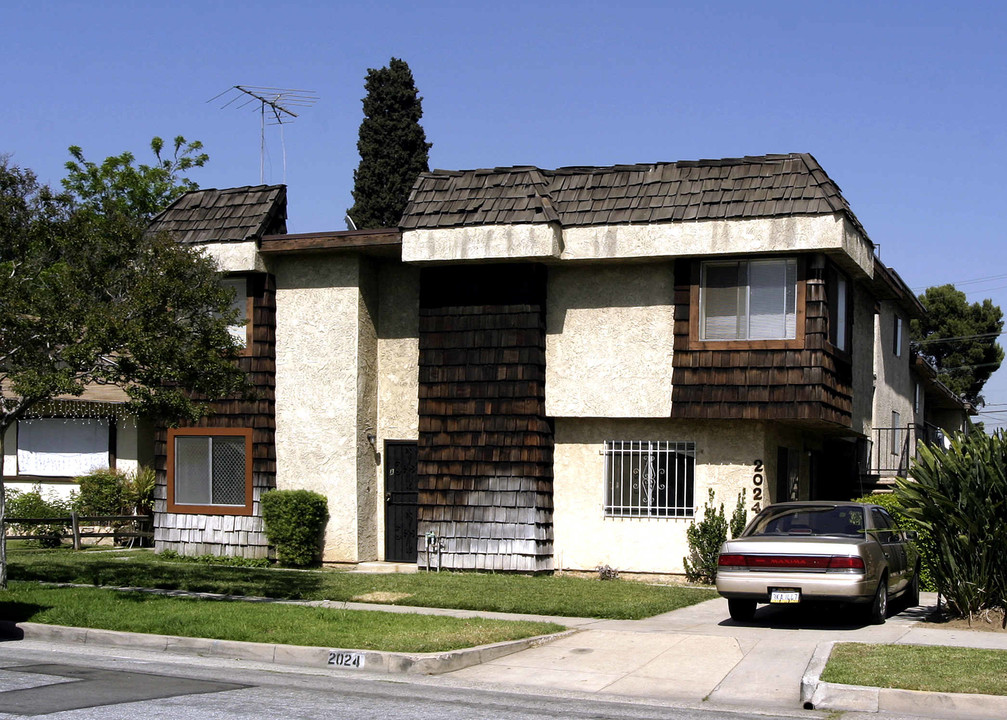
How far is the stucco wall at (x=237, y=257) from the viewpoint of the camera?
20.7 meters

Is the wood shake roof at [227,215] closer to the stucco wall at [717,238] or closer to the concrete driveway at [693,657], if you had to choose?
the stucco wall at [717,238]

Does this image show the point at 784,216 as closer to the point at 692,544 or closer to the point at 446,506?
the point at 692,544

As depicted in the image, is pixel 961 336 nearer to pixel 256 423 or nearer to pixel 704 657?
pixel 256 423

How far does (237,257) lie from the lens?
20.8m

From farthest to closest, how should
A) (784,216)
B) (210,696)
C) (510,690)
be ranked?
→ (784,216) → (510,690) → (210,696)

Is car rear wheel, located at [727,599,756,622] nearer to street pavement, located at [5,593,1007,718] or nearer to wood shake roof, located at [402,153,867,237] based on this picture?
street pavement, located at [5,593,1007,718]

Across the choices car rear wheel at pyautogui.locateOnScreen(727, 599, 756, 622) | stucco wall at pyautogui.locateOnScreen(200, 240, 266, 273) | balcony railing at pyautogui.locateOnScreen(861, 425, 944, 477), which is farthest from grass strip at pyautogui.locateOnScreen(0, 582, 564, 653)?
balcony railing at pyautogui.locateOnScreen(861, 425, 944, 477)

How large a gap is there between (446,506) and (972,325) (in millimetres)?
47699

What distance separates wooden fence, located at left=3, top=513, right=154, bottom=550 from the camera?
74.3 feet

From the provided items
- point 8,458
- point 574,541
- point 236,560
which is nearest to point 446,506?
point 574,541

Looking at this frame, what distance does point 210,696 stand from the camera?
928 centimetres

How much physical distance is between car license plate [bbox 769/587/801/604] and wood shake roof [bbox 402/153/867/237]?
6.76m

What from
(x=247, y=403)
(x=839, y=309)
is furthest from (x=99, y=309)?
(x=839, y=309)

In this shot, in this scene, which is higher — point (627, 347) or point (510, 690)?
point (627, 347)
